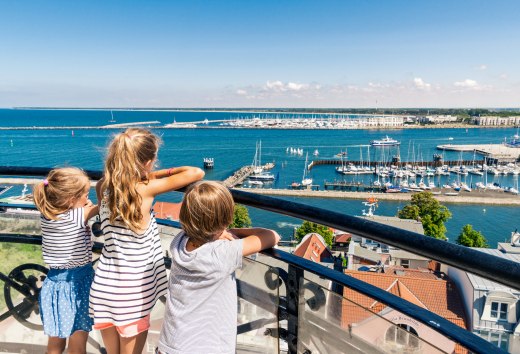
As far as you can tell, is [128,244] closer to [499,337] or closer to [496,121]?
[499,337]

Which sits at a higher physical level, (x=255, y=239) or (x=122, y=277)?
(x=255, y=239)

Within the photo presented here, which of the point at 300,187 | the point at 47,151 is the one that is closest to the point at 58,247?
the point at 300,187

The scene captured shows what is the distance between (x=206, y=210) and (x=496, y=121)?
173m

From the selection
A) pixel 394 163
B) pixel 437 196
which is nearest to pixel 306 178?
pixel 437 196

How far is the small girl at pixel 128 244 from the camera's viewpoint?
139 centimetres

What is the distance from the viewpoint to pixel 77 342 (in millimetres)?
1753

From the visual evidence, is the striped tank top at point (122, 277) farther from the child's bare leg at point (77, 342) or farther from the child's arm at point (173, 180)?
the child's bare leg at point (77, 342)

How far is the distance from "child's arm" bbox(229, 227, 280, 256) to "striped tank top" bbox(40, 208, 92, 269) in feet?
2.48

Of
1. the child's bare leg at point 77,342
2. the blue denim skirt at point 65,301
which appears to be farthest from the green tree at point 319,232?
the blue denim skirt at point 65,301

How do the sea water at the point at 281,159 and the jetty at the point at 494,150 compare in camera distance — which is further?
the jetty at the point at 494,150

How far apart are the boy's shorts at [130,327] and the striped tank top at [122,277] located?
0.02m

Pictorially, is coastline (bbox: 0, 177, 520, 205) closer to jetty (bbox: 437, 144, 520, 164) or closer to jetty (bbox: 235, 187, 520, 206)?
jetty (bbox: 235, 187, 520, 206)

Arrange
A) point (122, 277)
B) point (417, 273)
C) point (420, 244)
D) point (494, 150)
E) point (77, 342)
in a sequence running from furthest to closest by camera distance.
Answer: point (494, 150), point (417, 273), point (77, 342), point (122, 277), point (420, 244)

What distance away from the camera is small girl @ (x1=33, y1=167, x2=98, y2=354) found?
1.62 metres
